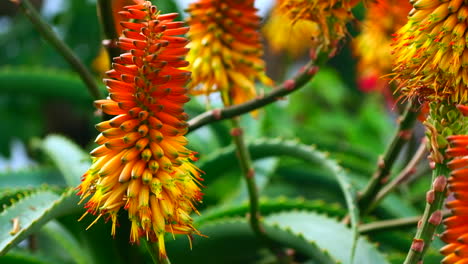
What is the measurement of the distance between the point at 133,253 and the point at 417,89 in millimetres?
477

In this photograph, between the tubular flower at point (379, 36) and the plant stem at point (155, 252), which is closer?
the plant stem at point (155, 252)

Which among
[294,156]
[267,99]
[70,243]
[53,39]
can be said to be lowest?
[70,243]

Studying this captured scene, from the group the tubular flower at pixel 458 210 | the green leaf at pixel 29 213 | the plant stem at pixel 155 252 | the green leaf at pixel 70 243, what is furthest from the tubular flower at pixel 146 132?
the green leaf at pixel 70 243

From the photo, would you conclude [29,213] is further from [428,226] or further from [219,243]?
[428,226]

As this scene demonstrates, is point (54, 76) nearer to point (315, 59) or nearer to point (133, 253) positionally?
point (133, 253)

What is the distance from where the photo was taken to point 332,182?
1.25 meters

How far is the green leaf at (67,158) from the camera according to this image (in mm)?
1021

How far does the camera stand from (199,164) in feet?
3.45

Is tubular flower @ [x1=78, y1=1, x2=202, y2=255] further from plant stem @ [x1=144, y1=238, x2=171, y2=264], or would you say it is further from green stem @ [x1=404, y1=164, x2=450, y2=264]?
green stem @ [x1=404, y1=164, x2=450, y2=264]

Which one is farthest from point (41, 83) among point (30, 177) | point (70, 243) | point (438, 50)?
point (438, 50)

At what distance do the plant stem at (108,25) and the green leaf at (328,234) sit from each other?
1.08 ft

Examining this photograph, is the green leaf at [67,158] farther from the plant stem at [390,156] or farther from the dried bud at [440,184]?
the dried bud at [440,184]

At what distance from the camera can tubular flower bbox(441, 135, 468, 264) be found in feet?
1.51

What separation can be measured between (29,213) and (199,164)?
409 mm
